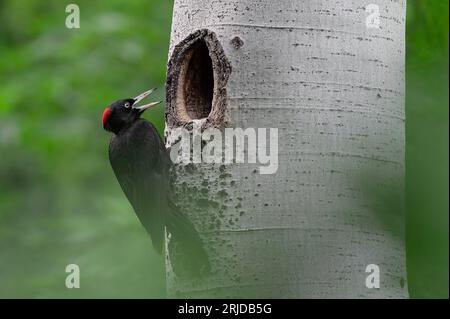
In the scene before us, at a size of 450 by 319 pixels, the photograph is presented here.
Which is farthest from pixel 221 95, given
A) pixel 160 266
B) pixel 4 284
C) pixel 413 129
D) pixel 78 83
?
pixel 78 83

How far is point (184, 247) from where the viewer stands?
310 cm

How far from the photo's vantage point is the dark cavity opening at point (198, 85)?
139 inches

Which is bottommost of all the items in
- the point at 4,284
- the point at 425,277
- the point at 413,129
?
the point at 425,277

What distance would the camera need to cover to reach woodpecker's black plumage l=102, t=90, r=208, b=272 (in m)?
3.01

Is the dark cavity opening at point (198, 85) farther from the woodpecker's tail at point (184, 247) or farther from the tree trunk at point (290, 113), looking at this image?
the woodpecker's tail at point (184, 247)

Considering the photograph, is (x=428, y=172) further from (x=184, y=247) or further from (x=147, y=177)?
(x=147, y=177)

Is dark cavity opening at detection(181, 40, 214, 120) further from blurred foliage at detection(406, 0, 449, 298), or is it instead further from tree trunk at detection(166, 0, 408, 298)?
blurred foliage at detection(406, 0, 449, 298)

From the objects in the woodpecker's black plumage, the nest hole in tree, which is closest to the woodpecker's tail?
the woodpecker's black plumage

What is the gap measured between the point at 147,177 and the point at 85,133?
12.7 ft

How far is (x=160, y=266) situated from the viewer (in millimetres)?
2254

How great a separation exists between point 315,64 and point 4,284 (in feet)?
8.62

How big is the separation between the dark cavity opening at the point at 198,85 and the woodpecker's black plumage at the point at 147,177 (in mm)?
274

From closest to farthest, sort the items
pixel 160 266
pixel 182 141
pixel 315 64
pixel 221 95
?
pixel 160 266
pixel 315 64
pixel 221 95
pixel 182 141

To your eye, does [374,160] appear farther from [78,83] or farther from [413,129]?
[78,83]
